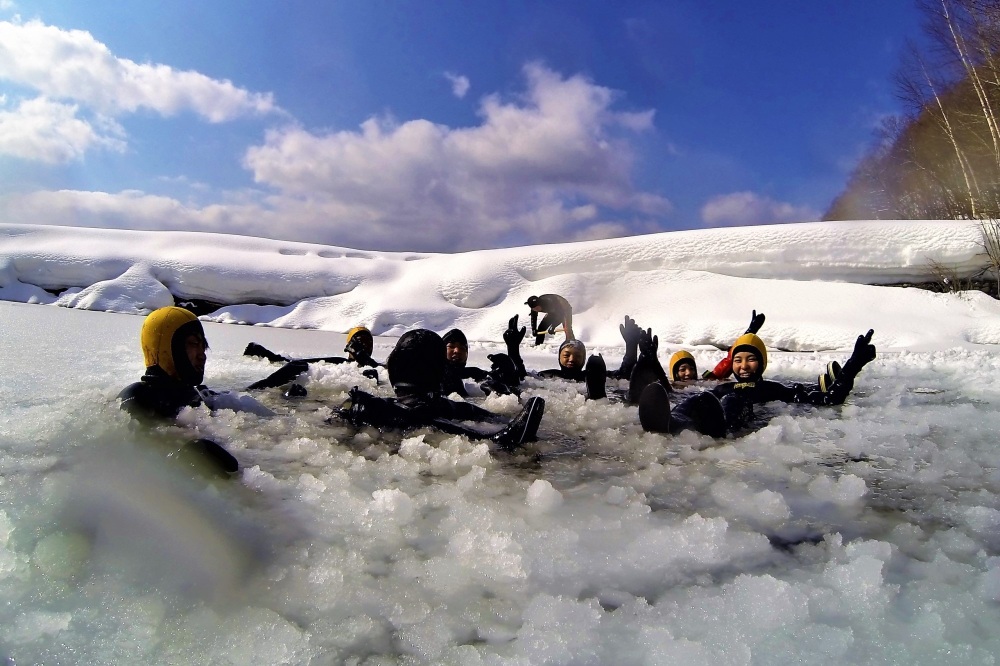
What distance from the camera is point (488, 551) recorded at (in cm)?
160

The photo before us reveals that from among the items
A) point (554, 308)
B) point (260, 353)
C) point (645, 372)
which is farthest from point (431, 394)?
point (554, 308)

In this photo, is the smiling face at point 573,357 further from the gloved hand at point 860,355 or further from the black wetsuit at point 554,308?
the black wetsuit at point 554,308

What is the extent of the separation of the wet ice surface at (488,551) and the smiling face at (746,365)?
135cm

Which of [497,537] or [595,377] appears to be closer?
[497,537]

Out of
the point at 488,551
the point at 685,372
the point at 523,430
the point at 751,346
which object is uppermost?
the point at 751,346

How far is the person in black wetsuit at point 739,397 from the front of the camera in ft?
10.4

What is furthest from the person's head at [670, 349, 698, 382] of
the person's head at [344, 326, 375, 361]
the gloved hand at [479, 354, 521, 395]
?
the person's head at [344, 326, 375, 361]

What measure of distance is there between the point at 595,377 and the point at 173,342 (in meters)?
2.96

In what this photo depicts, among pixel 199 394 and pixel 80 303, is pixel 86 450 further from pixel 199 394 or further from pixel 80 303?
pixel 80 303

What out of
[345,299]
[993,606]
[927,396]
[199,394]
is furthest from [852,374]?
[345,299]

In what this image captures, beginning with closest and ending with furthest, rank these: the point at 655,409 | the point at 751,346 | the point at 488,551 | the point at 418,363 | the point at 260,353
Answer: the point at 488,551 → the point at 655,409 → the point at 418,363 → the point at 751,346 → the point at 260,353

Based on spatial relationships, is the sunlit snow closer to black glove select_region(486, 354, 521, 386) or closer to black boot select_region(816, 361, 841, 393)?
black boot select_region(816, 361, 841, 393)

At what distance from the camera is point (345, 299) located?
49.8 ft

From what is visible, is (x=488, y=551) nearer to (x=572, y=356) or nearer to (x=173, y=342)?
(x=173, y=342)
